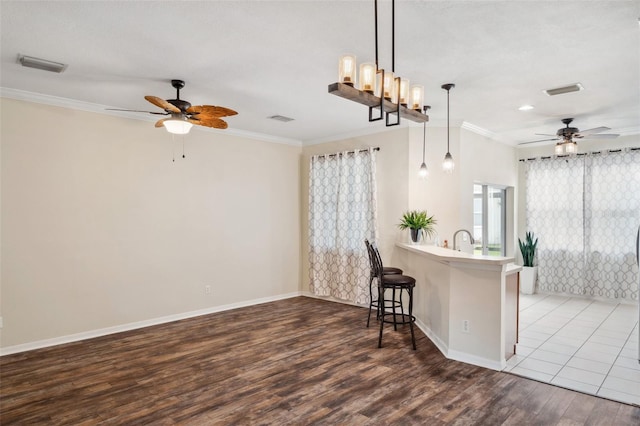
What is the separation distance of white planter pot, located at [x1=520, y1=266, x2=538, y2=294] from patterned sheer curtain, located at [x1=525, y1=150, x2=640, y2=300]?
0.13 meters

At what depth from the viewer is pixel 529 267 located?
7.01 meters

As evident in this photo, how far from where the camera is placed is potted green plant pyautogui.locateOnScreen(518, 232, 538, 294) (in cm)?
698

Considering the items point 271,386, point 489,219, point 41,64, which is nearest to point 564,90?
point 489,219

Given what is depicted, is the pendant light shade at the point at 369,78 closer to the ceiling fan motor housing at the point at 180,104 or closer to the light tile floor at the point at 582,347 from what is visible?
the ceiling fan motor housing at the point at 180,104

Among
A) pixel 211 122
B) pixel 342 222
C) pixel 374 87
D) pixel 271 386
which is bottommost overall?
pixel 271 386

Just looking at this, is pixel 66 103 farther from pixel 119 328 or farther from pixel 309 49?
pixel 309 49

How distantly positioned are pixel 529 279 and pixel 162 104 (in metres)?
6.72

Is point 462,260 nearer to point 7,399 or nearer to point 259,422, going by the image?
point 259,422

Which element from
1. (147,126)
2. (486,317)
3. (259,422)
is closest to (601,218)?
(486,317)

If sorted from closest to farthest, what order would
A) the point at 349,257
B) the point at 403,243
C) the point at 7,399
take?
the point at 7,399 < the point at 403,243 < the point at 349,257

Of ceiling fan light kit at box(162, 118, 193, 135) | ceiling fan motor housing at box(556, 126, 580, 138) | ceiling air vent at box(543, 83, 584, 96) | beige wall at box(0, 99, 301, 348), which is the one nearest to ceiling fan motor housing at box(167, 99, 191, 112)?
ceiling fan light kit at box(162, 118, 193, 135)

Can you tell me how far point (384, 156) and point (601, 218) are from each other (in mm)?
3890

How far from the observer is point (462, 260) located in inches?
148

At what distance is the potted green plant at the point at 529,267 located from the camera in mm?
6984
